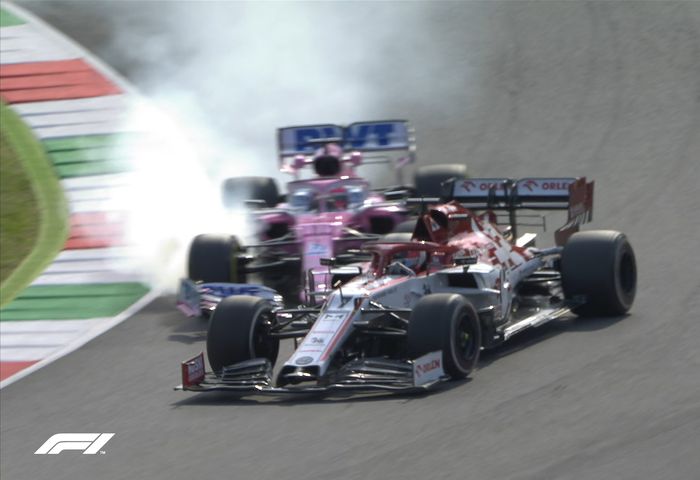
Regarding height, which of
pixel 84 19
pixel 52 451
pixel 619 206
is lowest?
pixel 52 451

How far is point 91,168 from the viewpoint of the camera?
21047mm

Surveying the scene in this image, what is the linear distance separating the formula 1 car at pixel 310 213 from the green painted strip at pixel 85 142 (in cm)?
455

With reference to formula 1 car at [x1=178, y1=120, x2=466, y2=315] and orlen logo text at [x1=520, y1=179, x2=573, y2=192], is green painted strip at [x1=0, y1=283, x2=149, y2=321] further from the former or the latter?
orlen logo text at [x1=520, y1=179, x2=573, y2=192]

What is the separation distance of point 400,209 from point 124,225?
15.0 feet

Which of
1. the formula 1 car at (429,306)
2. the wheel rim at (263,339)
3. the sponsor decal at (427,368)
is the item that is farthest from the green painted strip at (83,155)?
the sponsor decal at (427,368)

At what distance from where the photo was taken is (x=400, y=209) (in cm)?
1593

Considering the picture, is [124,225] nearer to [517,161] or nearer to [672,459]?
[517,161]

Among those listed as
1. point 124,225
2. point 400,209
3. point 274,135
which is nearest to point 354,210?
point 400,209

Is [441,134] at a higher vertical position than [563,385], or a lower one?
higher

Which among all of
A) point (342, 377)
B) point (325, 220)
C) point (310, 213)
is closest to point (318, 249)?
point (325, 220)

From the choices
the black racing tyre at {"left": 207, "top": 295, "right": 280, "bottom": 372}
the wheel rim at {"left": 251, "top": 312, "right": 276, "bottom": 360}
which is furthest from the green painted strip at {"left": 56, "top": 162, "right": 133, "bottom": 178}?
the wheel rim at {"left": 251, "top": 312, "right": 276, "bottom": 360}

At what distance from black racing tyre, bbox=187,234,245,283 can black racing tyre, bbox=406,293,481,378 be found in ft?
14.4

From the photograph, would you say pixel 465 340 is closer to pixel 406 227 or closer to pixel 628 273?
pixel 628 273

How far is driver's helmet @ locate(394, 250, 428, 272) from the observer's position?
12117mm
